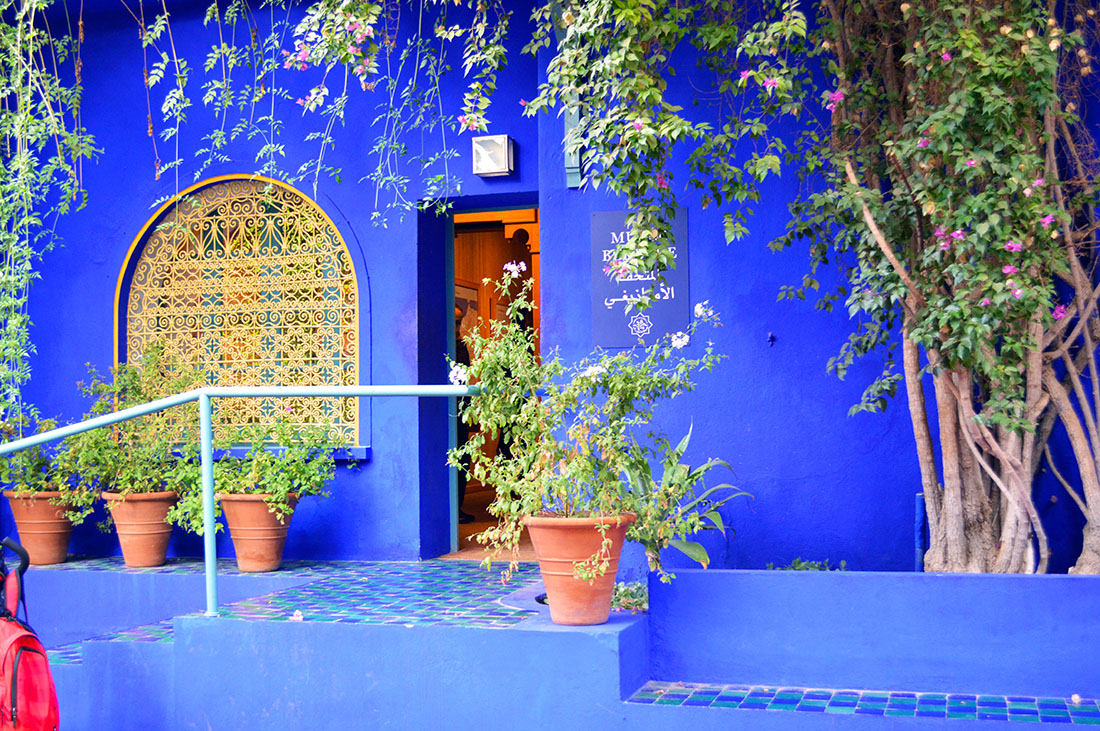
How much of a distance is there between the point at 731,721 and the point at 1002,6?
2786 mm

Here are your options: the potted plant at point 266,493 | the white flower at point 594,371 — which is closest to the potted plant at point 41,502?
the potted plant at point 266,493

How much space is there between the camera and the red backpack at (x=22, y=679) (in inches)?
139

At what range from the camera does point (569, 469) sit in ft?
11.9

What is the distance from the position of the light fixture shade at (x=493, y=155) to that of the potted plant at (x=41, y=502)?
2926 mm

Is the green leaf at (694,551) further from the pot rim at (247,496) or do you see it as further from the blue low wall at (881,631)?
the pot rim at (247,496)

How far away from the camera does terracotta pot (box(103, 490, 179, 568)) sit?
5.90 metres

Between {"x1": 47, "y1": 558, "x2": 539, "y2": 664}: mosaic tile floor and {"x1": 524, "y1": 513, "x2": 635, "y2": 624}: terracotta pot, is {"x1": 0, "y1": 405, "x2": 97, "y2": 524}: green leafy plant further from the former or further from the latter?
{"x1": 524, "y1": 513, "x2": 635, "y2": 624}: terracotta pot

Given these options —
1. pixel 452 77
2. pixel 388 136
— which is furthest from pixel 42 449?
pixel 452 77

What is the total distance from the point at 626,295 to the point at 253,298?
2561 millimetres

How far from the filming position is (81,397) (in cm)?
659

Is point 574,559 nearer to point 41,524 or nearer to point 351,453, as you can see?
point 351,453

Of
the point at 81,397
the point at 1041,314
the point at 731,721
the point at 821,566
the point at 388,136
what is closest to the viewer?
the point at 731,721

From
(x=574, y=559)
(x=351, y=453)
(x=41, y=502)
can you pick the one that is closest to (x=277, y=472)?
(x=351, y=453)

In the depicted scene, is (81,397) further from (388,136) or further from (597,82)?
(597,82)
